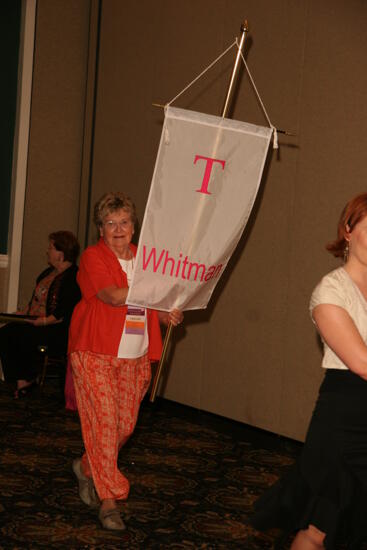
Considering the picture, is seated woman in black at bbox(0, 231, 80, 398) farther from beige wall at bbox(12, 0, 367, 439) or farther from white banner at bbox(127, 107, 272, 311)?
white banner at bbox(127, 107, 272, 311)

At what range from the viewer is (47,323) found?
20.4 ft

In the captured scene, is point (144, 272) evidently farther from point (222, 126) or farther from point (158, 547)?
point (158, 547)

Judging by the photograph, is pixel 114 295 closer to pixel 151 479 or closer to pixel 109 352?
pixel 109 352

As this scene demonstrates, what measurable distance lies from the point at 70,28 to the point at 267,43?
275 cm

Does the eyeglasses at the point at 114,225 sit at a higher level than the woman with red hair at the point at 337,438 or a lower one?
higher

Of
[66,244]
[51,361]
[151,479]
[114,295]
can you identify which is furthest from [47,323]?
[114,295]

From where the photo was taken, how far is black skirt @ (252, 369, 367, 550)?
2.26 metres

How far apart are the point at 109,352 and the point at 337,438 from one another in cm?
141

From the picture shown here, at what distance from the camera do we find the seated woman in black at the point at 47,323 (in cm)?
621

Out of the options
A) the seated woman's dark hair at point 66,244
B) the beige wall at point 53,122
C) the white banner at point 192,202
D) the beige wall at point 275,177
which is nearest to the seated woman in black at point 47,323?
the seated woman's dark hair at point 66,244

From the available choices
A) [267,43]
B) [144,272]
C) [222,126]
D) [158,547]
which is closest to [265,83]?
[267,43]

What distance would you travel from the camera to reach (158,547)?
10.5ft

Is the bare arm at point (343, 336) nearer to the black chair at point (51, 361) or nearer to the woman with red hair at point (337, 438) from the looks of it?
the woman with red hair at point (337, 438)

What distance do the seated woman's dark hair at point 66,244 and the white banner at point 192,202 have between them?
3.03 metres
